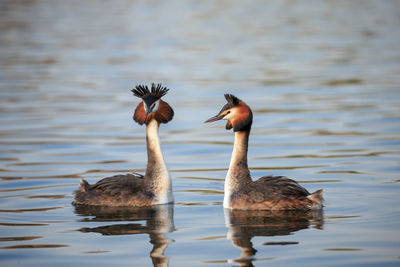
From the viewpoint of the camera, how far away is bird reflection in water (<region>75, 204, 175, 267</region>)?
10211mm

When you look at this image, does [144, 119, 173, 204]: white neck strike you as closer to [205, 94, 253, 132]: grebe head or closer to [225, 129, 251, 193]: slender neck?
[225, 129, 251, 193]: slender neck

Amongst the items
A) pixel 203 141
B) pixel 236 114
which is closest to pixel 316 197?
pixel 236 114

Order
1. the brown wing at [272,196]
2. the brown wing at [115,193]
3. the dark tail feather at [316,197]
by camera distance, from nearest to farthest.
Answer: the dark tail feather at [316,197] → the brown wing at [272,196] → the brown wing at [115,193]

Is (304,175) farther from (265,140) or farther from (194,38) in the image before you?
(194,38)

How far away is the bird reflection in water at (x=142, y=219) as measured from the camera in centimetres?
1021

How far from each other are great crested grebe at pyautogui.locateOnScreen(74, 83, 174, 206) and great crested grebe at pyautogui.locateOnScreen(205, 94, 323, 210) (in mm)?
1035

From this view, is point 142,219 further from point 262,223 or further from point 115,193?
point 262,223

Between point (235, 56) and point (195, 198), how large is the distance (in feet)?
74.9

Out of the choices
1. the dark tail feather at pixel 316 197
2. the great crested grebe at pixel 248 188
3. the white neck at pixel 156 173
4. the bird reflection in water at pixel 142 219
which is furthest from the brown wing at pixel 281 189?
the white neck at pixel 156 173

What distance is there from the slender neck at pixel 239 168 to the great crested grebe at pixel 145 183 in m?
1.06

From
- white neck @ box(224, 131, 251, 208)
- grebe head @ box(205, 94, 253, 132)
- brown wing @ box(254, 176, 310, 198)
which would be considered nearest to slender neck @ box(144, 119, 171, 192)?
white neck @ box(224, 131, 251, 208)

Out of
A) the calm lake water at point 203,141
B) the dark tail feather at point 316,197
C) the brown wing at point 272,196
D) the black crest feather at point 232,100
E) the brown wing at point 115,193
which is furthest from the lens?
the brown wing at point 115,193

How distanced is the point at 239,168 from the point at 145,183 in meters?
1.48

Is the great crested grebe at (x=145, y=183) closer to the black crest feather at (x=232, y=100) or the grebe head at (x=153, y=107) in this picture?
the grebe head at (x=153, y=107)
